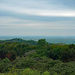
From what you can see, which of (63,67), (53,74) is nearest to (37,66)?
(63,67)

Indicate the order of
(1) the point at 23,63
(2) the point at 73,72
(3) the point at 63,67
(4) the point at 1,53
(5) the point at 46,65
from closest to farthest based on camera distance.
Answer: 1. (2) the point at 73,72
2. (3) the point at 63,67
3. (5) the point at 46,65
4. (1) the point at 23,63
5. (4) the point at 1,53

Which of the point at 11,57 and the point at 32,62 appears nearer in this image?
the point at 32,62

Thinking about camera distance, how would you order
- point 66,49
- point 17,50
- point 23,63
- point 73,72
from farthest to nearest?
1. point 17,50
2. point 66,49
3. point 23,63
4. point 73,72

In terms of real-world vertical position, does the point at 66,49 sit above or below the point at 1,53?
above

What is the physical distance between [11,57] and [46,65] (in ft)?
56.7

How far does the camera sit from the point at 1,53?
28.9 meters

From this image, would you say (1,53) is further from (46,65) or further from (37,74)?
(37,74)

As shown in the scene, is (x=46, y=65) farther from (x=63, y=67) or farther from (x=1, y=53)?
(x=1, y=53)

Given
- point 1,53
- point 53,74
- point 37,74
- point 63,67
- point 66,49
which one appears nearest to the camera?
point 37,74

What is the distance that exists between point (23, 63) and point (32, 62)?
91 centimetres

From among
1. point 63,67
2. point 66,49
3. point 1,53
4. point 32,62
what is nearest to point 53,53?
point 66,49

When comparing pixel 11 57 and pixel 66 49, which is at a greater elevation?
pixel 66 49

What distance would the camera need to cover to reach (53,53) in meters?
21.3

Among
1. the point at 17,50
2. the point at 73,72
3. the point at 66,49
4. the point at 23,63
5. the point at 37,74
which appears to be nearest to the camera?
the point at 37,74
